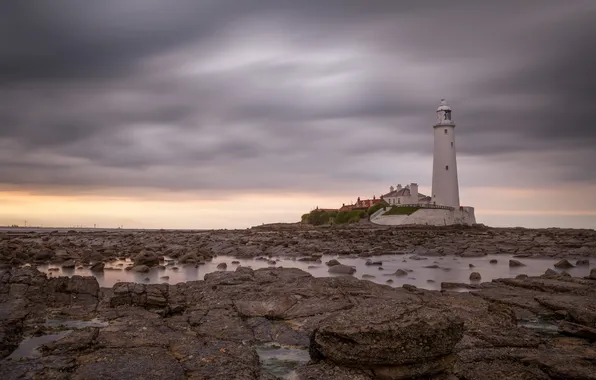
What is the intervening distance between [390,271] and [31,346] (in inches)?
772

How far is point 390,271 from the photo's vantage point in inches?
1030

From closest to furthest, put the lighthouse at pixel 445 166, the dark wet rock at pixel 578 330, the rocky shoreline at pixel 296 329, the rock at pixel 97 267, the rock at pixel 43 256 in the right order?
1. the rocky shoreline at pixel 296 329
2. the dark wet rock at pixel 578 330
3. the rock at pixel 97 267
4. the rock at pixel 43 256
5. the lighthouse at pixel 445 166

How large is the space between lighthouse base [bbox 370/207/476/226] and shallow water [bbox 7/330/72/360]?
75789 millimetres

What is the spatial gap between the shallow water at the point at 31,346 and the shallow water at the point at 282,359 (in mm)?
4468

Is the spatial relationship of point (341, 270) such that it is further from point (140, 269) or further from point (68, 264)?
point (68, 264)

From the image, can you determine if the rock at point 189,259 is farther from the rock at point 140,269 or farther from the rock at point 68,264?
the rock at point 68,264

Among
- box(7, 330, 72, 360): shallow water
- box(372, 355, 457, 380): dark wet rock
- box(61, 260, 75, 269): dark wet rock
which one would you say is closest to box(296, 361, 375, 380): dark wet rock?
box(372, 355, 457, 380): dark wet rock

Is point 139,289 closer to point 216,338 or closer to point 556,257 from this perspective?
point 216,338

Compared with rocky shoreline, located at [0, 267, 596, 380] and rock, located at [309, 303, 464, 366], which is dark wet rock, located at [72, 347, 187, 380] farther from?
rock, located at [309, 303, 464, 366]

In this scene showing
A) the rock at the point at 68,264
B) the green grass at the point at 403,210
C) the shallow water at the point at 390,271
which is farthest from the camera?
the green grass at the point at 403,210

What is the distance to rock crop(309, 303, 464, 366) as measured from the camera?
25.3ft

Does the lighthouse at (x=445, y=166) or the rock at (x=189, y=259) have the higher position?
the lighthouse at (x=445, y=166)

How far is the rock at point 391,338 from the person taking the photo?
7727 millimetres

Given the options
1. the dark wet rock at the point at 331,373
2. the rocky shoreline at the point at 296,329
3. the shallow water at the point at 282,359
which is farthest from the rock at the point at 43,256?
the dark wet rock at the point at 331,373
